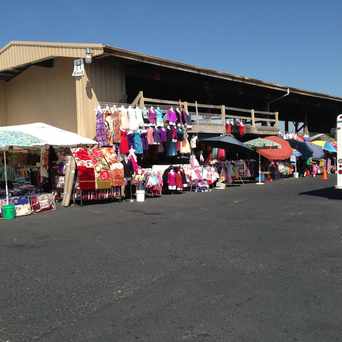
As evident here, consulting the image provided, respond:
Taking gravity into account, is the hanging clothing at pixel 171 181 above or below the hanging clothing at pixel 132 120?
below

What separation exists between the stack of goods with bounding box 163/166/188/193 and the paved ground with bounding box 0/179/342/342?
6.86 m

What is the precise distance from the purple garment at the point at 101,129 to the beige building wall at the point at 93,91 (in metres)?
0.93

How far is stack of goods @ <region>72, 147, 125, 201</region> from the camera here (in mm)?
14531

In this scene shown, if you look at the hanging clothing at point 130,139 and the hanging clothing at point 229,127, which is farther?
the hanging clothing at point 229,127

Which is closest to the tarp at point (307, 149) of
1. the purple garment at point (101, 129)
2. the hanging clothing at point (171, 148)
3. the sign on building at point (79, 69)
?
the hanging clothing at point (171, 148)

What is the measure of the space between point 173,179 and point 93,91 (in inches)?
185

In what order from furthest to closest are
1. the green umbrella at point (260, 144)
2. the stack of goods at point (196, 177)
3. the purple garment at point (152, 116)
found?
the green umbrella at point (260, 144), the stack of goods at point (196, 177), the purple garment at point (152, 116)

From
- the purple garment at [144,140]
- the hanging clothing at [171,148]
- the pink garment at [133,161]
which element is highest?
the purple garment at [144,140]

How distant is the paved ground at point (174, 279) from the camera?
4.13 meters

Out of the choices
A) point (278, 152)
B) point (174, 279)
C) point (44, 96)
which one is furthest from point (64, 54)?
point (174, 279)

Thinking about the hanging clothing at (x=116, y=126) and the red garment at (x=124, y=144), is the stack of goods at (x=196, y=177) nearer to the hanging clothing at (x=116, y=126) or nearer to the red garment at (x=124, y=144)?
the red garment at (x=124, y=144)

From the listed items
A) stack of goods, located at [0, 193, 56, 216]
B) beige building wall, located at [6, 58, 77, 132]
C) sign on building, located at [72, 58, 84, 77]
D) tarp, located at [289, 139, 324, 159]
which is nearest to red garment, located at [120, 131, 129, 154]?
beige building wall, located at [6, 58, 77, 132]

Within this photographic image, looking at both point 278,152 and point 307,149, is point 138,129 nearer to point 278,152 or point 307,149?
point 278,152

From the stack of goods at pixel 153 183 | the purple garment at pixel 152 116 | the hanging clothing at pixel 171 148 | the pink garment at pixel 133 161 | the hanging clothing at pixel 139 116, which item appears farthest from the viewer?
the hanging clothing at pixel 171 148
